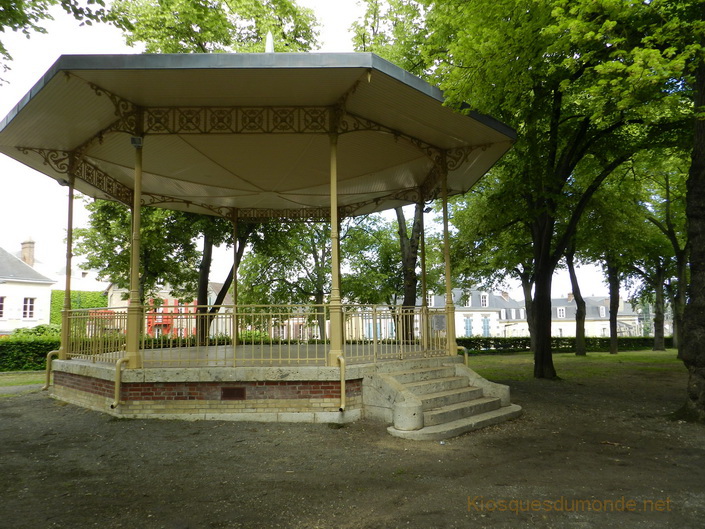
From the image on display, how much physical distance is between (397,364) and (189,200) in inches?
339

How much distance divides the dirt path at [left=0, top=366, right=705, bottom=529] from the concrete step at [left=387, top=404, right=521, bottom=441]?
13 cm

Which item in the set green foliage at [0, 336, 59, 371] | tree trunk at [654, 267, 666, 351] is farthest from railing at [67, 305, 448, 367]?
tree trunk at [654, 267, 666, 351]

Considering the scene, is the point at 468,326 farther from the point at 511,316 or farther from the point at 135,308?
the point at 135,308

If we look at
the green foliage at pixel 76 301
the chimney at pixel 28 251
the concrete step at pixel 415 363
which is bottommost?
the concrete step at pixel 415 363

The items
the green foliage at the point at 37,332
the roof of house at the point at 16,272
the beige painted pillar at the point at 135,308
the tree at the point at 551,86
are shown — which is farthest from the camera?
the roof of house at the point at 16,272

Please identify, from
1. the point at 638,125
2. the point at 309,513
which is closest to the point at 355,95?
the point at 309,513

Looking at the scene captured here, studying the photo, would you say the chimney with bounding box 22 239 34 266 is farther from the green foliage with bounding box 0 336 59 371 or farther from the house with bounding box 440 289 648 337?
the house with bounding box 440 289 648 337

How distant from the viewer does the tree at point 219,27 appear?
1764 cm

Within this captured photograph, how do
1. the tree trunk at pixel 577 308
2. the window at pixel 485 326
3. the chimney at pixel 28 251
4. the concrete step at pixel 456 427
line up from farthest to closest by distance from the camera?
the window at pixel 485 326 → the chimney at pixel 28 251 → the tree trunk at pixel 577 308 → the concrete step at pixel 456 427

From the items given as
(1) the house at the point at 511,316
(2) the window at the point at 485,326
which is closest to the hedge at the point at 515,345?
(1) the house at the point at 511,316

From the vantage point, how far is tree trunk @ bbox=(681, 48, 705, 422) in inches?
313

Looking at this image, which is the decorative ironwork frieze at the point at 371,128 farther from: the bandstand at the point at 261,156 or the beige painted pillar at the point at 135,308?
the beige painted pillar at the point at 135,308

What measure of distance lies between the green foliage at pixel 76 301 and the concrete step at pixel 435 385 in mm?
37312

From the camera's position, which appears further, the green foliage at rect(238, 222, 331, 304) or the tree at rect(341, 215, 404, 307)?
the tree at rect(341, 215, 404, 307)
